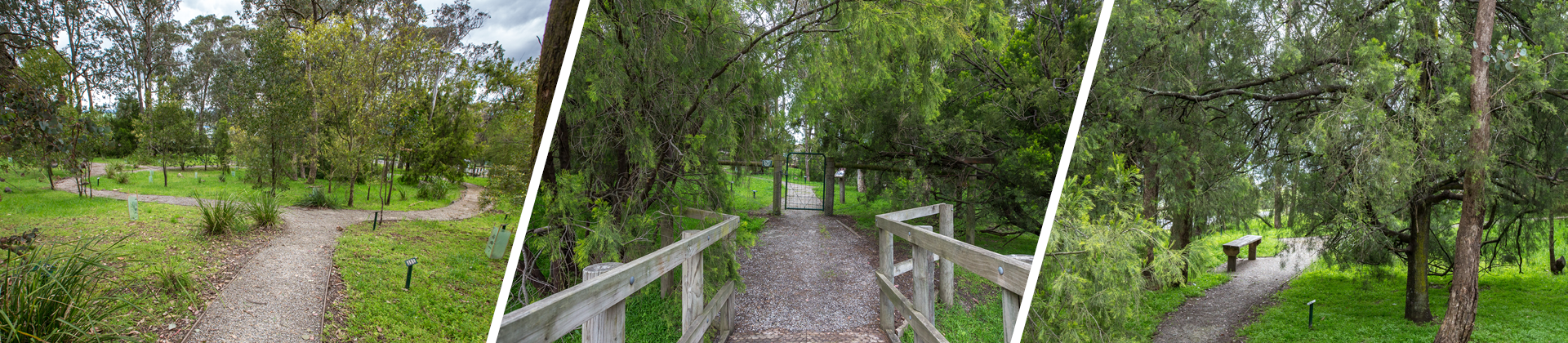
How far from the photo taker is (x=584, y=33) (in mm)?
2299

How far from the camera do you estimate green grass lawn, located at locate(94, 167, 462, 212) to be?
1252cm

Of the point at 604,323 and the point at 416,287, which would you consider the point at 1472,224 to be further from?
the point at 416,287

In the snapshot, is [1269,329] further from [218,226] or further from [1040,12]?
[218,226]

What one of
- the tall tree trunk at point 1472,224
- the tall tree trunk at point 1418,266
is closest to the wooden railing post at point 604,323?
the tall tree trunk at point 1472,224

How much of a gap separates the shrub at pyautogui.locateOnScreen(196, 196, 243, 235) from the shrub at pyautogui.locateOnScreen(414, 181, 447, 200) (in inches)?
228

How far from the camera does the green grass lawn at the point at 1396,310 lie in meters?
7.99

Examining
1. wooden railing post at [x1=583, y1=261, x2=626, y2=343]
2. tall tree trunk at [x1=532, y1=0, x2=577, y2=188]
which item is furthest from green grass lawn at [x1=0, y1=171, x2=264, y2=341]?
wooden railing post at [x1=583, y1=261, x2=626, y2=343]

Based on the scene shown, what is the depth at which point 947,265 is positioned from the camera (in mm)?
4188

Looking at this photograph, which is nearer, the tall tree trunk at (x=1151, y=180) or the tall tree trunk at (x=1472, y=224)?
the tall tree trunk at (x=1472, y=224)

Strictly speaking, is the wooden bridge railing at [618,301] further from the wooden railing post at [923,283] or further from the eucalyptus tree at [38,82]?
the eucalyptus tree at [38,82]

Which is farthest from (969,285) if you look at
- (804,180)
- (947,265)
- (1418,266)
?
(1418,266)

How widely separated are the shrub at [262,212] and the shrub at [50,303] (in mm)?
4479

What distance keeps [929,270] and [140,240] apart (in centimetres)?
842

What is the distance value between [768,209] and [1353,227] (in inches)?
285
